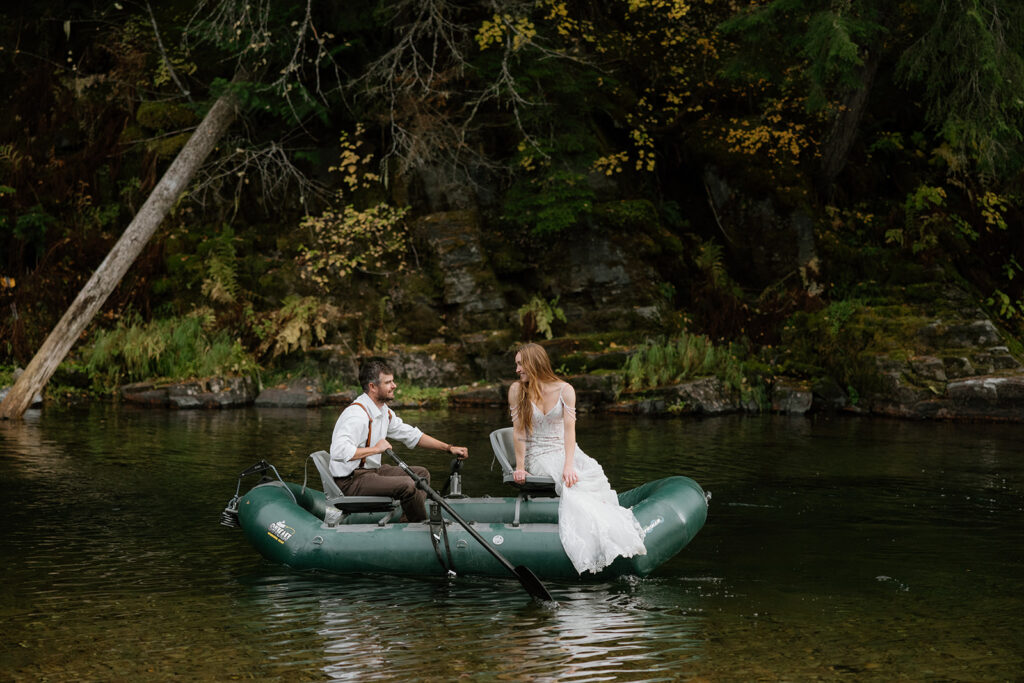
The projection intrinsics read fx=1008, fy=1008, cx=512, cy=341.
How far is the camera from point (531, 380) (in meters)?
7.19

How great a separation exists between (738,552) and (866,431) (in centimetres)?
768

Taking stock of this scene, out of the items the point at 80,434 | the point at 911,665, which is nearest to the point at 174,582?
the point at 911,665

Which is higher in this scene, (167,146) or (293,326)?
(167,146)

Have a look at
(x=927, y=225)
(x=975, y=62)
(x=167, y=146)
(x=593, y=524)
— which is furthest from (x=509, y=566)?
(x=167, y=146)

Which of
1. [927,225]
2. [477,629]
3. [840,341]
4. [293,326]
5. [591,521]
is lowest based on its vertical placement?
[477,629]

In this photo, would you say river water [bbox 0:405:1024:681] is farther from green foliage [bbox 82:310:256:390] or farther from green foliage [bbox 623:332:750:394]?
green foliage [bbox 82:310:256:390]

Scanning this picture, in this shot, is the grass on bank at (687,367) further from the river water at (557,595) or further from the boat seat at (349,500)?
the boat seat at (349,500)

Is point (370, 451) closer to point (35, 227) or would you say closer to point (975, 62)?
Result: point (975, 62)

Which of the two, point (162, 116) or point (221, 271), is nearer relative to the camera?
point (221, 271)

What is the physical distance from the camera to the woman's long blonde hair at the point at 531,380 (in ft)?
23.4

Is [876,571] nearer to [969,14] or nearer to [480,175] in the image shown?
[969,14]

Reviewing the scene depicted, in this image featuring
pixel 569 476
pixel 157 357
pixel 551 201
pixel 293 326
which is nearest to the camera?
pixel 569 476

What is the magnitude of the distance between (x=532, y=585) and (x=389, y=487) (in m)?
1.40

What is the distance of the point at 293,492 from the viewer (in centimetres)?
762
